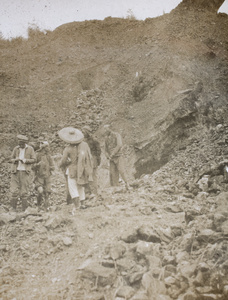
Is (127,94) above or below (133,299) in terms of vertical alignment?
above

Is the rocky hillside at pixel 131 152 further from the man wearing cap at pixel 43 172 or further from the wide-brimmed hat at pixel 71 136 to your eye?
the wide-brimmed hat at pixel 71 136

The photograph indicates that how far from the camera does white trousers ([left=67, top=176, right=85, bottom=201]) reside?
518 centimetres

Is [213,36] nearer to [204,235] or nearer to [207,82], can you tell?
[207,82]

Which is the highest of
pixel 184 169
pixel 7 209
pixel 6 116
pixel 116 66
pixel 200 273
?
pixel 116 66

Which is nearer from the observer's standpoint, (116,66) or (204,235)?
(204,235)

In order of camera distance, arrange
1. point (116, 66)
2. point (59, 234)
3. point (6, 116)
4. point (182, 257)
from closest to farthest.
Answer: point (182, 257) < point (59, 234) < point (6, 116) < point (116, 66)

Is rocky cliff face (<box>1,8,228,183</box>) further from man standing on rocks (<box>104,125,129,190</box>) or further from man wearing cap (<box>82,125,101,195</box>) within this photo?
man wearing cap (<box>82,125,101,195</box>)

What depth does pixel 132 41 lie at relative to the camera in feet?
31.7

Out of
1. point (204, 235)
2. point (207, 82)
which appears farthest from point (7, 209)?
point (207, 82)

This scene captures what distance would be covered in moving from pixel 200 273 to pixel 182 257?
0.29 m

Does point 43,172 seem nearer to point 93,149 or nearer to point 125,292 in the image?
point 93,149

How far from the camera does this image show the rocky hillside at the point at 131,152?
11.2 ft

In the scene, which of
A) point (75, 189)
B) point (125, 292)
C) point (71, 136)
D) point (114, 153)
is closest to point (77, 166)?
point (75, 189)

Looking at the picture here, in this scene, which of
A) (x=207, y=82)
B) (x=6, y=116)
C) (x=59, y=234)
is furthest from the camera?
(x=6, y=116)
